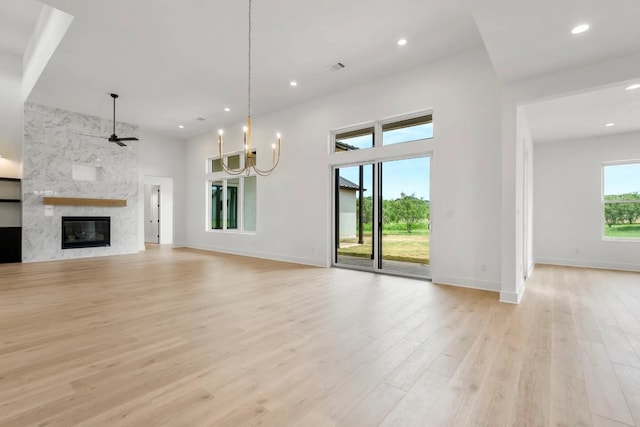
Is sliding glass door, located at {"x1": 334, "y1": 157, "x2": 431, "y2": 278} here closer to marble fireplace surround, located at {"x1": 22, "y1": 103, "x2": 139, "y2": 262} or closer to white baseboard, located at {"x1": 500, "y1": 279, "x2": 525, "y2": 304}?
white baseboard, located at {"x1": 500, "y1": 279, "x2": 525, "y2": 304}

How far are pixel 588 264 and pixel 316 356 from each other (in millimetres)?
7311

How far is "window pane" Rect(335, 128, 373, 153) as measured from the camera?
6.00 m

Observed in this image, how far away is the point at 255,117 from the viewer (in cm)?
780

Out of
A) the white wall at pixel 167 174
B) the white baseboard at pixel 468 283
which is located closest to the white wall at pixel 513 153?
the white baseboard at pixel 468 283

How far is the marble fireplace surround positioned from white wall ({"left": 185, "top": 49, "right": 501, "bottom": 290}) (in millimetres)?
4409

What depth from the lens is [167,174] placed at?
32.2 ft

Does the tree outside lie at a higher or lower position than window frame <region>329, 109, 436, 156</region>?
lower

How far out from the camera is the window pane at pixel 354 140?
236 inches

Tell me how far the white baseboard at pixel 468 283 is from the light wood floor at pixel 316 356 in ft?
0.76

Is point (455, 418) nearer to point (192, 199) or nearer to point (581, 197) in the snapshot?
point (581, 197)

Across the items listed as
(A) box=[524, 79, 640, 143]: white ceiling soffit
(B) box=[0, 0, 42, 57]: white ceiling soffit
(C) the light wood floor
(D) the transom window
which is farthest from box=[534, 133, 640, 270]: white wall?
(B) box=[0, 0, 42, 57]: white ceiling soffit

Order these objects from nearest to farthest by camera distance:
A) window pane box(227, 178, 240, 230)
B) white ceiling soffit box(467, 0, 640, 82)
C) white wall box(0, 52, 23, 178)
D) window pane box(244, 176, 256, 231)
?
white ceiling soffit box(467, 0, 640, 82) → white wall box(0, 52, 23, 178) → window pane box(244, 176, 256, 231) → window pane box(227, 178, 240, 230)

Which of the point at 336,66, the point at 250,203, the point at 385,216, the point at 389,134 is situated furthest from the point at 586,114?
the point at 250,203

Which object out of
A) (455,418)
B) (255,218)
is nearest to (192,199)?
(255,218)
